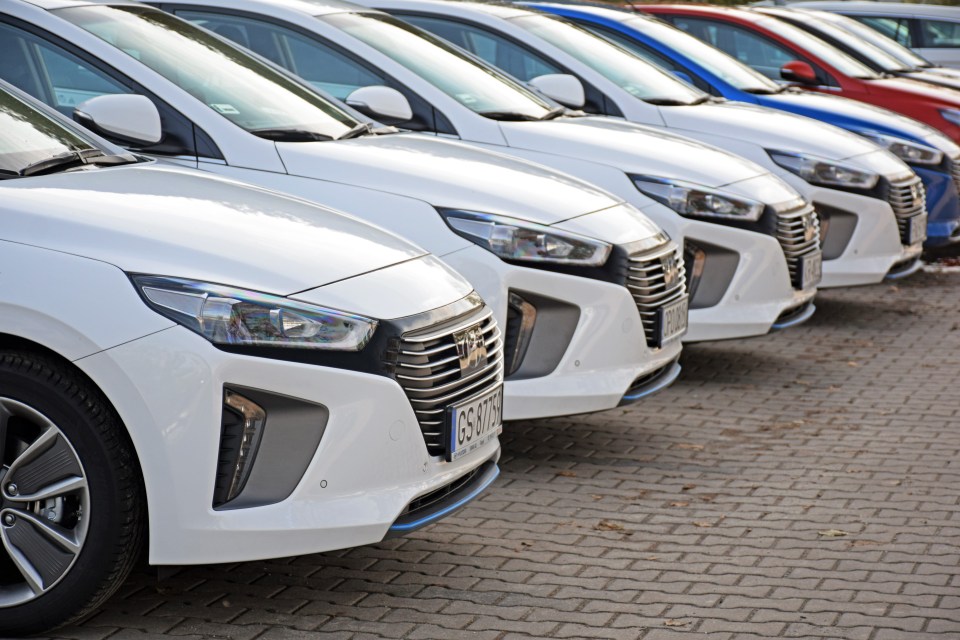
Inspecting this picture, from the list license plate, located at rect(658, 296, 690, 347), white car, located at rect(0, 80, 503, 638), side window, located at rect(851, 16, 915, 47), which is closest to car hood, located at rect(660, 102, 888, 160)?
license plate, located at rect(658, 296, 690, 347)

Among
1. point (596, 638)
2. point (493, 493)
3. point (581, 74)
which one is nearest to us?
point (596, 638)

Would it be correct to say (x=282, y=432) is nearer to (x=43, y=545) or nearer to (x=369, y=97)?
(x=43, y=545)

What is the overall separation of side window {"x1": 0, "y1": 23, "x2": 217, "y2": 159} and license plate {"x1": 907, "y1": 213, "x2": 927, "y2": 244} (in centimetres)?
556

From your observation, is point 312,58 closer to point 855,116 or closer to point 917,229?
point 917,229

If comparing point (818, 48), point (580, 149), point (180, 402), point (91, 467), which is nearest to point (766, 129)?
point (580, 149)

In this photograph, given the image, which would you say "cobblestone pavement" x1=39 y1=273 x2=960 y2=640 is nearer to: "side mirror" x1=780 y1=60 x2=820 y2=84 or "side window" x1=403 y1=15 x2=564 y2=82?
"side window" x1=403 y1=15 x2=564 y2=82

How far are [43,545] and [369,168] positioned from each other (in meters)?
2.30

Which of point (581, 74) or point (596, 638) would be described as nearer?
point (596, 638)

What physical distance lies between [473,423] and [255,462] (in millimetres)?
774

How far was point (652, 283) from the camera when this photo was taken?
19.1 ft

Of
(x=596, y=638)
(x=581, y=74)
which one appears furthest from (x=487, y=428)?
(x=581, y=74)

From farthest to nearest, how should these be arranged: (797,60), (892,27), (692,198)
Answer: (892,27) → (797,60) → (692,198)

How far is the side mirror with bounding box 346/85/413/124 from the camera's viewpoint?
6.57 m

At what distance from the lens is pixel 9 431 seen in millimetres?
3740
